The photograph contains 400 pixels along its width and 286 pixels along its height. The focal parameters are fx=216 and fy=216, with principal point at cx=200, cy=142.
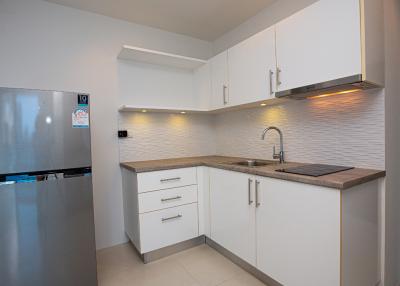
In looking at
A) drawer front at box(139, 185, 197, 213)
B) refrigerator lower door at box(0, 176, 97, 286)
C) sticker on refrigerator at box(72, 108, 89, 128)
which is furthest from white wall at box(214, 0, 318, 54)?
refrigerator lower door at box(0, 176, 97, 286)

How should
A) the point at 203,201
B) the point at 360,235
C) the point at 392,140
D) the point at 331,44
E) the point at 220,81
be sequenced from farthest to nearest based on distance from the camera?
the point at 220,81 < the point at 203,201 < the point at 392,140 < the point at 331,44 < the point at 360,235

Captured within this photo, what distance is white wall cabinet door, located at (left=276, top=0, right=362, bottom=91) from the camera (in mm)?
1264

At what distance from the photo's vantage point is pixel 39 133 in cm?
135

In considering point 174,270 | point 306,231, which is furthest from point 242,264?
point 306,231

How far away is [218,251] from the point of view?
213 centimetres

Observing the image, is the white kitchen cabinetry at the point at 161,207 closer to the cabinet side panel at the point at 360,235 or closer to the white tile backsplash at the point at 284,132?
the white tile backsplash at the point at 284,132

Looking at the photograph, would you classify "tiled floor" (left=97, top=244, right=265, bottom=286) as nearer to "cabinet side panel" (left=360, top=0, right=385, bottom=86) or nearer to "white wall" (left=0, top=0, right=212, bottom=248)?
"white wall" (left=0, top=0, right=212, bottom=248)

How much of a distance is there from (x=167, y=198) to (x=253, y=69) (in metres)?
1.41

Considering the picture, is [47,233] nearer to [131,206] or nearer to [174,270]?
[131,206]

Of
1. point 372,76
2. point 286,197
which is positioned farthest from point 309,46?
point 286,197

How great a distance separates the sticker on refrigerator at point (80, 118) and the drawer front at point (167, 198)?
764mm

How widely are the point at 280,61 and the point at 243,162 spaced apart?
1.01m

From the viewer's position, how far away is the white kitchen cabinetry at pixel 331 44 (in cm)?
124

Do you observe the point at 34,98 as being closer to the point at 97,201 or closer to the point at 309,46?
the point at 97,201
